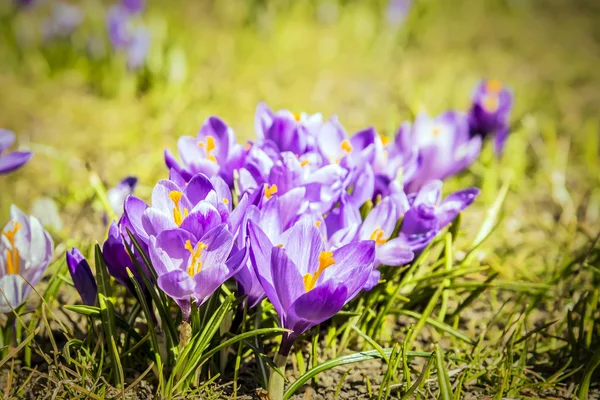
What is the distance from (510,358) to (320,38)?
3.38 metres

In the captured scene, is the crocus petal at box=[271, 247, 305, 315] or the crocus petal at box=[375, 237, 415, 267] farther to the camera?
the crocus petal at box=[375, 237, 415, 267]

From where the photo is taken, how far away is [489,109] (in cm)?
202

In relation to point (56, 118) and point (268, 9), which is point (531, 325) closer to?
point (56, 118)

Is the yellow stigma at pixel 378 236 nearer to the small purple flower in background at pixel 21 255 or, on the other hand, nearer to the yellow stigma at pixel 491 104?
the small purple flower in background at pixel 21 255

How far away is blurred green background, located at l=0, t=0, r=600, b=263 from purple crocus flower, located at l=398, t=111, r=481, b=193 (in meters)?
0.22

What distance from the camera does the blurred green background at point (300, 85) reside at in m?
2.30

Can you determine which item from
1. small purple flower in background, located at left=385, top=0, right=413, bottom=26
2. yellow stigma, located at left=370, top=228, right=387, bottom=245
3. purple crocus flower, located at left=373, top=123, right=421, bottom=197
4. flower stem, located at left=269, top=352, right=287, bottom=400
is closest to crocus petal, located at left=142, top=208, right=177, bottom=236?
flower stem, located at left=269, top=352, right=287, bottom=400

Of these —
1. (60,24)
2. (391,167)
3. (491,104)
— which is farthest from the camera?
(60,24)

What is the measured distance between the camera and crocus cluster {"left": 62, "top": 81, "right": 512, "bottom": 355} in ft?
3.07

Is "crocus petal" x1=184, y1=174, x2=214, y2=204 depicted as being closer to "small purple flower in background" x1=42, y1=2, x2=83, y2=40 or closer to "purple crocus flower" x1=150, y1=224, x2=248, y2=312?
"purple crocus flower" x1=150, y1=224, x2=248, y2=312

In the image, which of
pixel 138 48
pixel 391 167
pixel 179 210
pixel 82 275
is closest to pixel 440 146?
pixel 391 167

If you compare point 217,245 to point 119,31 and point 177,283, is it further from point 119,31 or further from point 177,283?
point 119,31

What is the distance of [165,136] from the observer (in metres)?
2.69

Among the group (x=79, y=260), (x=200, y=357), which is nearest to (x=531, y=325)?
(x=200, y=357)
